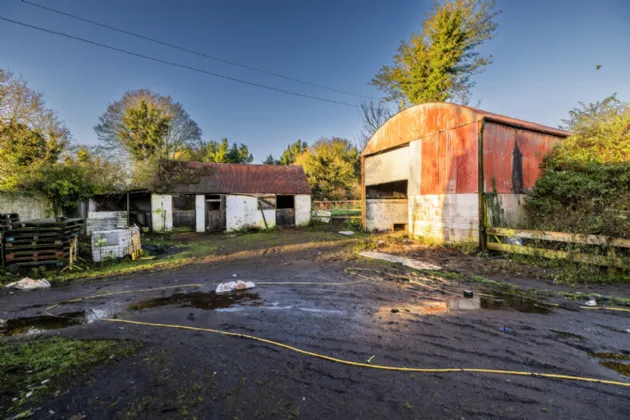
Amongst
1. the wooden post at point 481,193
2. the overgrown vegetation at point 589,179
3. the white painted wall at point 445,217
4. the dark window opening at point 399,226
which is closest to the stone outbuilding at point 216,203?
the dark window opening at point 399,226

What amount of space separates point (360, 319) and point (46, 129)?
20448mm

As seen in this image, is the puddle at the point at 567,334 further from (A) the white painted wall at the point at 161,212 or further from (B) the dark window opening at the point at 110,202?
(B) the dark window opening at the point at 110,202

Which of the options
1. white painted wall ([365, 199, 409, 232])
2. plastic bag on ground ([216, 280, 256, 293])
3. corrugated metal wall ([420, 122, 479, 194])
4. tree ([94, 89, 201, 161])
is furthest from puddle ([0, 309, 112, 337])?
tree ([94, 89, 201, 161])

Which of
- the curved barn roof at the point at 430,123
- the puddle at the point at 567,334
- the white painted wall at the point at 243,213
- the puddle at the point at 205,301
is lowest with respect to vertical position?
the puddle at the point at 205,301

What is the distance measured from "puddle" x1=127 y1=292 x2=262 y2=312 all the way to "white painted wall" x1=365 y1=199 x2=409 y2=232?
35.4ft

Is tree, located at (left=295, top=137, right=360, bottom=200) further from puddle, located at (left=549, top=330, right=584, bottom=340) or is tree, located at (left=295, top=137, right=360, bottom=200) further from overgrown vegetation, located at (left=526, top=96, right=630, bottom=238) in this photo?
puddle, located at (left=549, top=330, right=584, bottom=340)

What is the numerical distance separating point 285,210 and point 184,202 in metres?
6.68

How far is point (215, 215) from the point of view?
1759 centimetres

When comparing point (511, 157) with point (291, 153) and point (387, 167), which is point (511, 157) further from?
point (291, 153)

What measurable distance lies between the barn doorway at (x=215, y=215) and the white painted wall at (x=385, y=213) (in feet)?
30.8

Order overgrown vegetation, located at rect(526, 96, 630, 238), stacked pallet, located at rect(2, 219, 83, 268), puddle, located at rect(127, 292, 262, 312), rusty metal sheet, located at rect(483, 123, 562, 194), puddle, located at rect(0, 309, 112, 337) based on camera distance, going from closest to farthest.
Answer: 1. puddle, located at rect(0, 309, 112, 337)
2. puddle, located at rect(127, 292, 262, 312)
3. overgrown vegetation, located at rect(526, 96, 630, 238)
4. stacked pallet, located at rect(2, 219, 83, 268)
5. rusty metal sheet, located at rect(483, 123, 562, 194)

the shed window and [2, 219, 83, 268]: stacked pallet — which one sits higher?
the shed window

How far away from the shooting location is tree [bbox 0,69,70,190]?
12.6 m

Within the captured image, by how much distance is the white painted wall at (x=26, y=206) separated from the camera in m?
12.7
